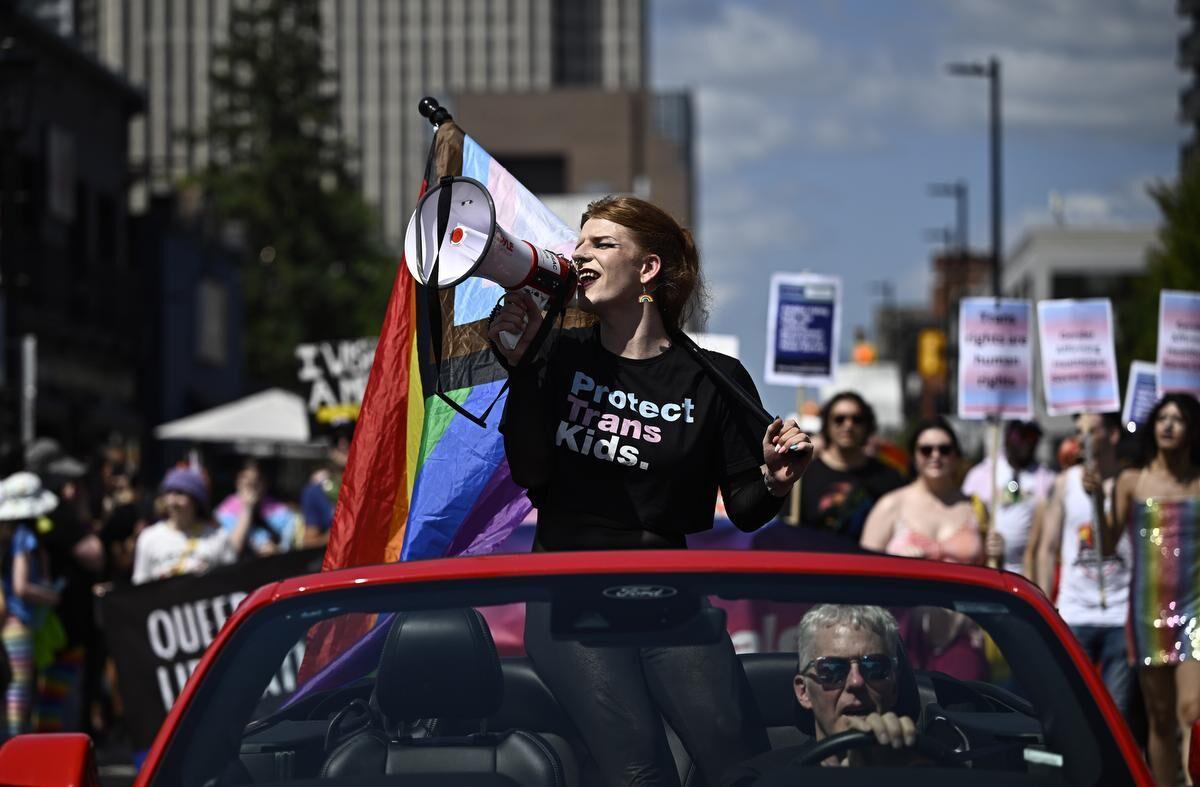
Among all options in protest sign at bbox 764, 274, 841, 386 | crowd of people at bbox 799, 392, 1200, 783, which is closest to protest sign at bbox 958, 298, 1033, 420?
protest sign at bbox 764, 274, 841, 386

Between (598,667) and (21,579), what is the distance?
8.04 metres

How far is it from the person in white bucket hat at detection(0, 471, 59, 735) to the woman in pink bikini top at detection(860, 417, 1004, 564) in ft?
14.0

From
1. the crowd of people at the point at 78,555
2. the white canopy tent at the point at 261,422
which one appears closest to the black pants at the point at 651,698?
the crowd of people at the point at 78,555

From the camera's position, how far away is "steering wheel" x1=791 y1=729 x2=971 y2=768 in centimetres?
314

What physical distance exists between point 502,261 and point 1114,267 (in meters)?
87.6

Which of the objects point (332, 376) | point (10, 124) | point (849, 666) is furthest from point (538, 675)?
point (10, 124)

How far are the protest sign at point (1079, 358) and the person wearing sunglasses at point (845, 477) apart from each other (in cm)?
126

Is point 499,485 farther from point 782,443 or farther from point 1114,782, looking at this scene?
point 1114,782

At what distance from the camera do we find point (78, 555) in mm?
12055

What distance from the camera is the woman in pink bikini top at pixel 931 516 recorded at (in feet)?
31.9

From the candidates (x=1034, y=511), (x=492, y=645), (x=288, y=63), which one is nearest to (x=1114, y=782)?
(x=492, y=645)

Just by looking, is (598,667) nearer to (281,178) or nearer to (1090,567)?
(1090,567)

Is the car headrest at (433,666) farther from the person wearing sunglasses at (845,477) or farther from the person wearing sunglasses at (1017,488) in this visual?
the person wearing sunglasses at (1017,488)

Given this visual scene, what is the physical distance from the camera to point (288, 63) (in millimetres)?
59156
